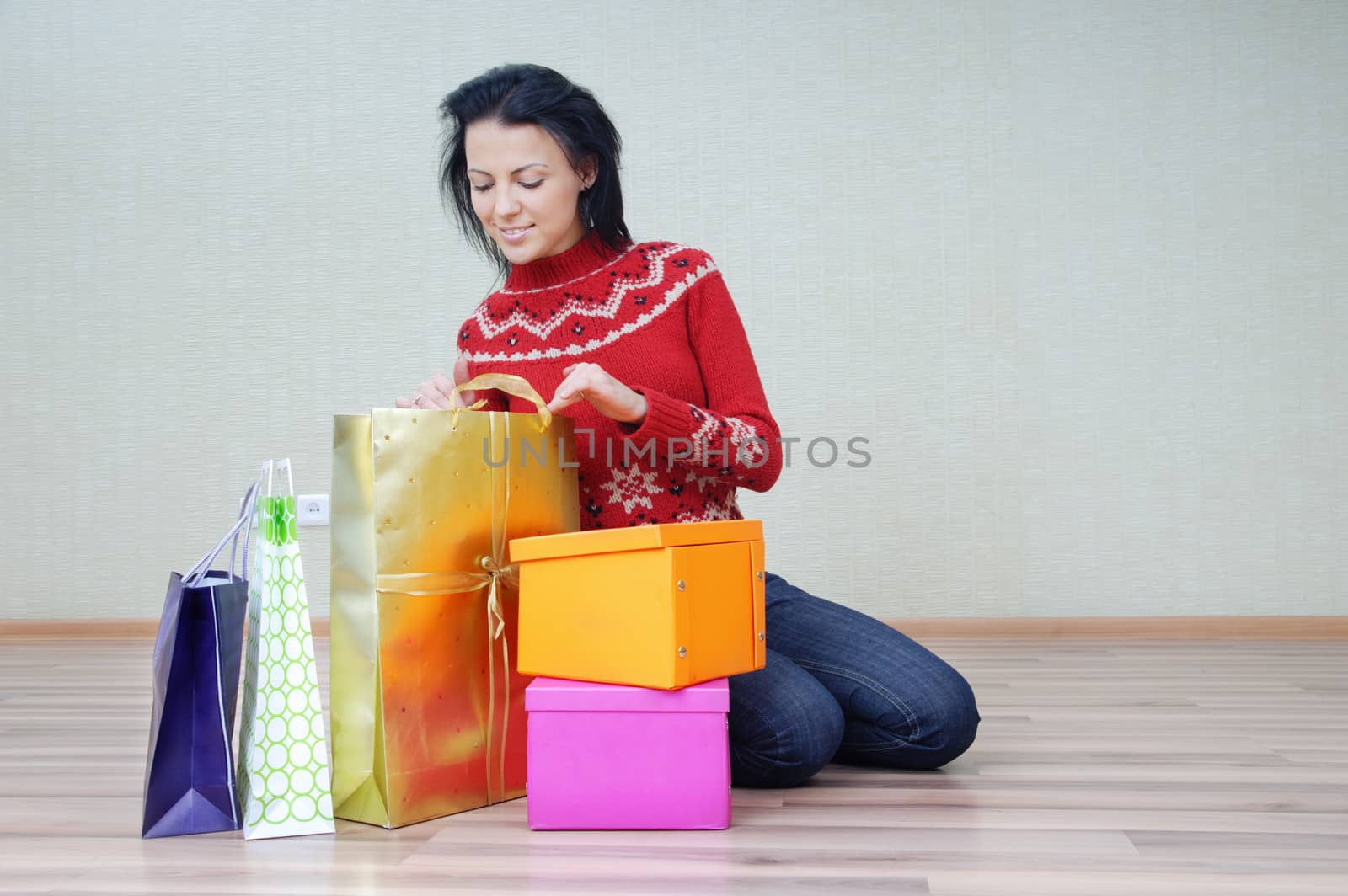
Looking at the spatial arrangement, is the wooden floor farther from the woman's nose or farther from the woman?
the woman's nose

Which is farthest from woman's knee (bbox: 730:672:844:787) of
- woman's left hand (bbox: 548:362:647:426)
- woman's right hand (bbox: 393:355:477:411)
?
woman's right hand (bbox: 393:355:477:411)

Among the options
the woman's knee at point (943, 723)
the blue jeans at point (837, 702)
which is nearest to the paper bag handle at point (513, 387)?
the blue jeans at point (837, 702)

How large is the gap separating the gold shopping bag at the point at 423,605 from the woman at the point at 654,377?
125mm

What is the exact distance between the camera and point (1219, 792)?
124 centimetres

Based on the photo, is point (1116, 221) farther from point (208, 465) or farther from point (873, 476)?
point (208, 465)

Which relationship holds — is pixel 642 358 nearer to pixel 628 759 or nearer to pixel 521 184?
pixel 521 184

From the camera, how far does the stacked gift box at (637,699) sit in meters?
1.10

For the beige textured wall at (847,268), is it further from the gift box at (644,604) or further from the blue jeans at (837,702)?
the gift box at (644,604)

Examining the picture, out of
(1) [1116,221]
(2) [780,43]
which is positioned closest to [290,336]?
(2) [780,43]

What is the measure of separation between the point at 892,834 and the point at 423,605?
522 millimetres

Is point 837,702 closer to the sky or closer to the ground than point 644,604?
closer to the ground

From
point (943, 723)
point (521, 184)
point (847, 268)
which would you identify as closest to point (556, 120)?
point (521, 184)

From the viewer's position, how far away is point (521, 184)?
138 cm

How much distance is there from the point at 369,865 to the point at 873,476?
1.96m
